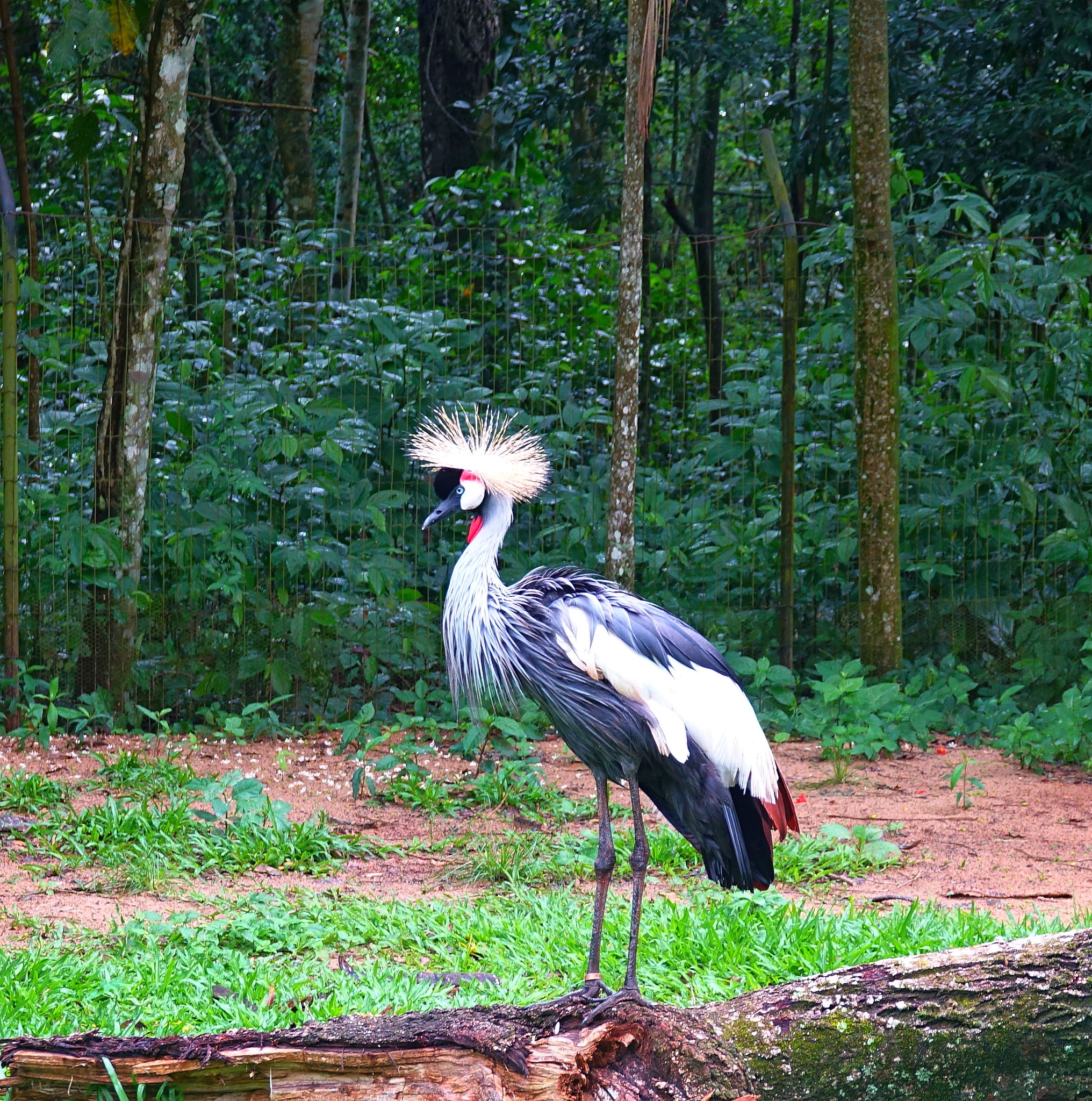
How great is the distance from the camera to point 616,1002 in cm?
242

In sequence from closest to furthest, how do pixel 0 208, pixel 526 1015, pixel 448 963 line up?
pixel 526 1015 → pixel 448 963 → pixel 0 208

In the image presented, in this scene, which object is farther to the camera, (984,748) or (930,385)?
(930,385)

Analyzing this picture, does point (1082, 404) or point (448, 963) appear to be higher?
point (1082, 404)

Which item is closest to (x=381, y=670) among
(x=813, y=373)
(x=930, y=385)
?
(x=813, y=373)

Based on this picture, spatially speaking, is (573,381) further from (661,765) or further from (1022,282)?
(661,765)

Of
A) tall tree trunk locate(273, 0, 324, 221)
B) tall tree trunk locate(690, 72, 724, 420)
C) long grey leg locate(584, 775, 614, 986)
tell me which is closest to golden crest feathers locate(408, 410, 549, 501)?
long grey leg locate(584, 775, 614, 986)

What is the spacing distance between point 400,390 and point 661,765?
3573 mm

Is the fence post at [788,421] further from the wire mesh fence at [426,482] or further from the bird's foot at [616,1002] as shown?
the bird's foot at [616,1002]

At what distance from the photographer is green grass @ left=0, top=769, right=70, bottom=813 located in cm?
482

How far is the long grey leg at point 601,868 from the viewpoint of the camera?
3137mm

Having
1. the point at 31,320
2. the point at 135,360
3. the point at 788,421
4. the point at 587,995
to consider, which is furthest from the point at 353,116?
the point at 587,995

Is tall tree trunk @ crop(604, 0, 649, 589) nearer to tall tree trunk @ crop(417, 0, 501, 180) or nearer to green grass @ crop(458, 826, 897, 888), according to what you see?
green grass @ crop(458, 826, 897, 888)

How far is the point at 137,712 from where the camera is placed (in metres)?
6.05

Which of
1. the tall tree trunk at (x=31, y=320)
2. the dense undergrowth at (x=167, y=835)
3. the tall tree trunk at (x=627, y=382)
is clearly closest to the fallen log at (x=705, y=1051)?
the dense undergrowth at (x=167, y=835)
